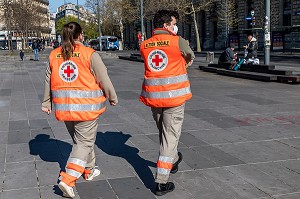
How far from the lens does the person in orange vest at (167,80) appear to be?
13.8ft

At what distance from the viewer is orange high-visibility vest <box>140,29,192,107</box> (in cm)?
420

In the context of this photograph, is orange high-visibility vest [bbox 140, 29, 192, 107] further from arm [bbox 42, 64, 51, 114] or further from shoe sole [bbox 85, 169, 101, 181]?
shoe sole [bbox 85, 169, 101, 181]

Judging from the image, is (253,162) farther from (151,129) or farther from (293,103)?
(293,103)

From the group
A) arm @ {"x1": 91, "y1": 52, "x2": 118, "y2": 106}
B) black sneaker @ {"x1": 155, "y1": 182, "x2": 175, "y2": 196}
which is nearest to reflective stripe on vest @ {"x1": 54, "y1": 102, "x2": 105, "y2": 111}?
arm @ {"x1": 91, "y1": 52, "x2": 118, "y2": 106}

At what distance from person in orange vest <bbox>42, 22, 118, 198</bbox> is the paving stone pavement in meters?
0.41

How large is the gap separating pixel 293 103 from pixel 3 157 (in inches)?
262

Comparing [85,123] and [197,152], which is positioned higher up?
[85,123]

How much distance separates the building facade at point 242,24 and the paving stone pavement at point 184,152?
2804 cm

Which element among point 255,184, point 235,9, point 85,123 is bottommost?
point 255,184

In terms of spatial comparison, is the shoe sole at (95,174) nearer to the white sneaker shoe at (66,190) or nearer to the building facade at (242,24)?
the white sneaker shoe at (66,190)

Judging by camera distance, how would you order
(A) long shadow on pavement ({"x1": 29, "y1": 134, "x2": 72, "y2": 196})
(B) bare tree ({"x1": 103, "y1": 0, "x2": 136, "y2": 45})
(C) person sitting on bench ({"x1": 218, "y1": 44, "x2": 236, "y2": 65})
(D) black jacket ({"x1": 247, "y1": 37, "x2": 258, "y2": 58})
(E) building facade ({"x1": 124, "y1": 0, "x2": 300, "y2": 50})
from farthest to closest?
(B) bare tree ({"x1": 103, "y1": 0, "x2": 136, "y2": 45}), (E) building facade ({"x1": 124, "y1": 0, "x2": 300, "y2": 50}), (D) black jacket ({"x1": 247, "y1": 37, "x2": 258, "y2": 58}), (C) person sitting on bench ({"x1": 218, "y1": 44, "x2": 236, "y2": 65}), (A) long shadow on pavement ({"x1": 29, "y1": 134, "x2": 72, "y2": 196})

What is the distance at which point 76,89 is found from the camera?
13.8ft

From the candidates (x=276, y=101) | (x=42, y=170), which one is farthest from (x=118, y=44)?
(x=42, y=170)

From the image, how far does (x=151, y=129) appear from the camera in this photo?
730cm
